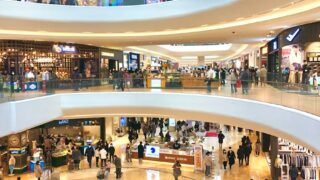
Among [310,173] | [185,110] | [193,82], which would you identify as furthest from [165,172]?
[310,173]

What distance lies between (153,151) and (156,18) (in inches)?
293

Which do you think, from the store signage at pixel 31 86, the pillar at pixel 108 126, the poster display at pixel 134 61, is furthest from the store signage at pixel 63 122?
the poster display at pixel 134 61

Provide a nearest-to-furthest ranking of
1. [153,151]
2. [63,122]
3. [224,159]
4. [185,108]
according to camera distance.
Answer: [185,108] < [224,159] < [153,151] < [63,122]

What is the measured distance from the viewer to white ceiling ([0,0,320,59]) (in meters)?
12.3

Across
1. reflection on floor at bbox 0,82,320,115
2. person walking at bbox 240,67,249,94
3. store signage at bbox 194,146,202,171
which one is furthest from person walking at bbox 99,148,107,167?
person walking at bbox 240,67,249,94

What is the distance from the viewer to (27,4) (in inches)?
579

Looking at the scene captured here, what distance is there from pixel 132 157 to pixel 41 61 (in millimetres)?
8420

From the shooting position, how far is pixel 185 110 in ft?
53.8

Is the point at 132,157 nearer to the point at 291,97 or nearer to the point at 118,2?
the point at 118,2

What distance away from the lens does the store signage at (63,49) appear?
23906 mm

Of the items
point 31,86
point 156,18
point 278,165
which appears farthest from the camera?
point 156,18

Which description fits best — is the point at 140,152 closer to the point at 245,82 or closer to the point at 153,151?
the point at 153,151

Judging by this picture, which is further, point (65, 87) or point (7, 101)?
point (65, 87)

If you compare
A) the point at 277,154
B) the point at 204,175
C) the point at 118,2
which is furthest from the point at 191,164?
the point at 118,2
